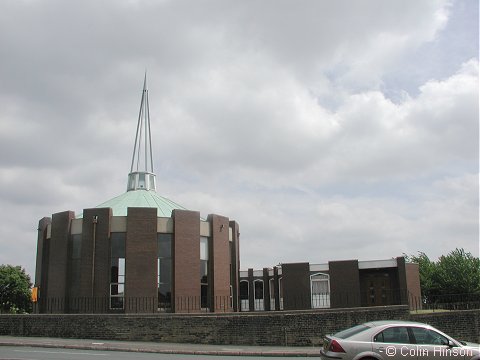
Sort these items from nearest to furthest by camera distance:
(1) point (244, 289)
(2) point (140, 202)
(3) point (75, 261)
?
(3) point (75, 261)
(2) point (140, 202)
(1) point (244, 289)

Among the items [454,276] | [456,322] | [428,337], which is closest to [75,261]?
[456,322]

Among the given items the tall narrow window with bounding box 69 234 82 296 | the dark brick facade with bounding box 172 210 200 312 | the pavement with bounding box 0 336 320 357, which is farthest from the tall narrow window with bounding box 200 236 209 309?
the pavement with bounding box 0 336 320 357

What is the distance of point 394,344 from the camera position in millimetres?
11102

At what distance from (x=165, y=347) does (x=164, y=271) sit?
8807 mm

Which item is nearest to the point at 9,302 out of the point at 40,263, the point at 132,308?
the point at 40,263

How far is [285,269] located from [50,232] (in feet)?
49.9

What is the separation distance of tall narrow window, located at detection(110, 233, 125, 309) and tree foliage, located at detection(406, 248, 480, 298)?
33.8 meters

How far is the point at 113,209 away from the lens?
29.1 metres

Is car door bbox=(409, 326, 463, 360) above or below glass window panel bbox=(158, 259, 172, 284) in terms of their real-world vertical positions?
below

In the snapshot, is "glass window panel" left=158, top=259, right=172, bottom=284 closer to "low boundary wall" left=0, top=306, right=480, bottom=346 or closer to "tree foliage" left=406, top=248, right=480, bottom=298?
"low boundary wall" left=0, top=306, right=480, bottom=346

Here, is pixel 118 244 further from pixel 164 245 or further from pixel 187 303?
pixel 187 303

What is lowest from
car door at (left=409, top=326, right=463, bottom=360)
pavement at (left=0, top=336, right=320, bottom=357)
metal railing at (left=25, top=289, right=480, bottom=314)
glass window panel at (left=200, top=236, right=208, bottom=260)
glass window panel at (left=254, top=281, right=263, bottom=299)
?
pavement at (left=0, top=336, right=320, bottom=357)

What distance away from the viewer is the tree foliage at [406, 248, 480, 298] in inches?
1996

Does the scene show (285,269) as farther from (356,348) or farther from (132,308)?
(356,348)
